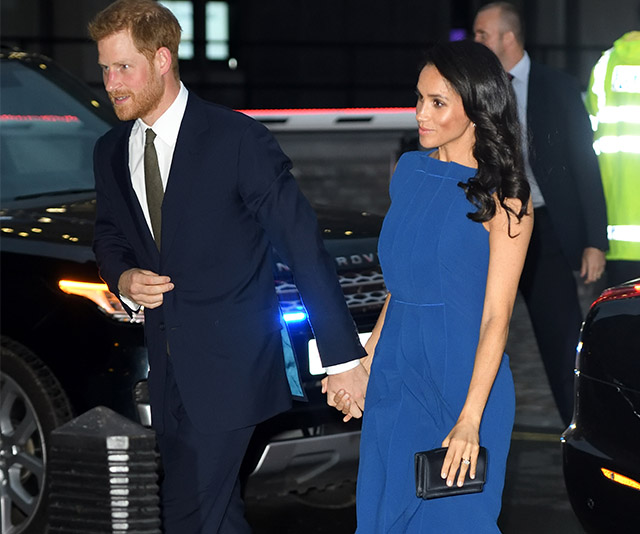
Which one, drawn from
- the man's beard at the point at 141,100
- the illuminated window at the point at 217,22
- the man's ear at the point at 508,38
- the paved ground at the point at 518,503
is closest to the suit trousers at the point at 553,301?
the paved ground at the point at 518,503

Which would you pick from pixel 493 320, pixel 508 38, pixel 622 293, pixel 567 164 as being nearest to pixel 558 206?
pixel 567 164

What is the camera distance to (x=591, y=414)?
431 cm

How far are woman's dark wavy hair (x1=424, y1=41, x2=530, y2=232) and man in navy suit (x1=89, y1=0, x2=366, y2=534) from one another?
0.55 meters

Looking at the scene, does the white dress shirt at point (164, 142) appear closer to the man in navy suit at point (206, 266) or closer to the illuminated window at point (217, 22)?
the man in navy suit at point (206, 266)

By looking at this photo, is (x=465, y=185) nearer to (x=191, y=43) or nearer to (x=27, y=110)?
(x=27, y=110)

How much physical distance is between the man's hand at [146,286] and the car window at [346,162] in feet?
16.1

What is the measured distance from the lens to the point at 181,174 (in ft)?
13.5

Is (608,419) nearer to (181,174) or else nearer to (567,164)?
(181,174)

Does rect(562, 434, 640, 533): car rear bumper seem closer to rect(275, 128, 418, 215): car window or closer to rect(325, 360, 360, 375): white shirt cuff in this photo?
rect(325, 360, 360, 375): white shirt cuff

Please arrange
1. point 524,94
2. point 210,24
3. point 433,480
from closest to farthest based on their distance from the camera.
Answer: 1. point 433,480
2. point 524,94
3. point 210,24

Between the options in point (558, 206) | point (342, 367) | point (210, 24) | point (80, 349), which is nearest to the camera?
point (342, 367)

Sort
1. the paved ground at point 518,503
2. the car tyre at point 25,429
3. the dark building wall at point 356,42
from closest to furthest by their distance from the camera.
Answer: the car tyre at point 25,429
the paved ground at point 518,503
the dark building wall at point 356,42

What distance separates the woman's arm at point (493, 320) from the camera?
3658mm

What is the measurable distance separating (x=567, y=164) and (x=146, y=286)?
2.66 meters
